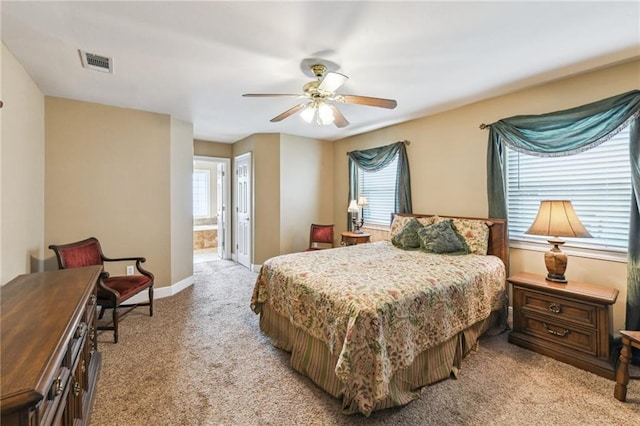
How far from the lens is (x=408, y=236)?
11.2ft

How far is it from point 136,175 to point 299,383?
10.4ft

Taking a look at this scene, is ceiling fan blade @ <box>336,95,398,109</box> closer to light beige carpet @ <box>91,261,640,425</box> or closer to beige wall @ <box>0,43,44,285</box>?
light beige carpet @ <box>91,261,640,425</box>

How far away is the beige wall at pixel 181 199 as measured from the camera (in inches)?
152

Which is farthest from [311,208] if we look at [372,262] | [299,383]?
[299,383]

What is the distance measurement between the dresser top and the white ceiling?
6.18 ft

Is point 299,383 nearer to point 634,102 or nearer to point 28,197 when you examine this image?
point 28,197

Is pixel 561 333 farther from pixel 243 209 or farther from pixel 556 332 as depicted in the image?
pixel 243 209

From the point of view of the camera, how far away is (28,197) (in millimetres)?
2584

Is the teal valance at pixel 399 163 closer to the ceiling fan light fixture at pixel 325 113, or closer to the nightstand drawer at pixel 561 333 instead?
the ceiling fan light fixture at pixel 325 113

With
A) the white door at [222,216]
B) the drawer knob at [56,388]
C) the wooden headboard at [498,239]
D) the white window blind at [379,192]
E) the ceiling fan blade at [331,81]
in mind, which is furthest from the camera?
the white door at [222,216]

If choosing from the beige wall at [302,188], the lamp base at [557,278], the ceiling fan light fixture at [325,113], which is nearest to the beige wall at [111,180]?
the beige wall at [302,188]

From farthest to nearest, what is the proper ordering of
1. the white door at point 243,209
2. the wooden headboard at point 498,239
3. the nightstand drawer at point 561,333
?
the white door at point 243,209 → the wooden headboard at point 498,239 → the nightstand drawer at point 561,333

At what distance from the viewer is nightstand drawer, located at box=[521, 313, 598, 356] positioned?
216 cm

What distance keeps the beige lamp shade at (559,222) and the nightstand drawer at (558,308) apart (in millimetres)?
533
